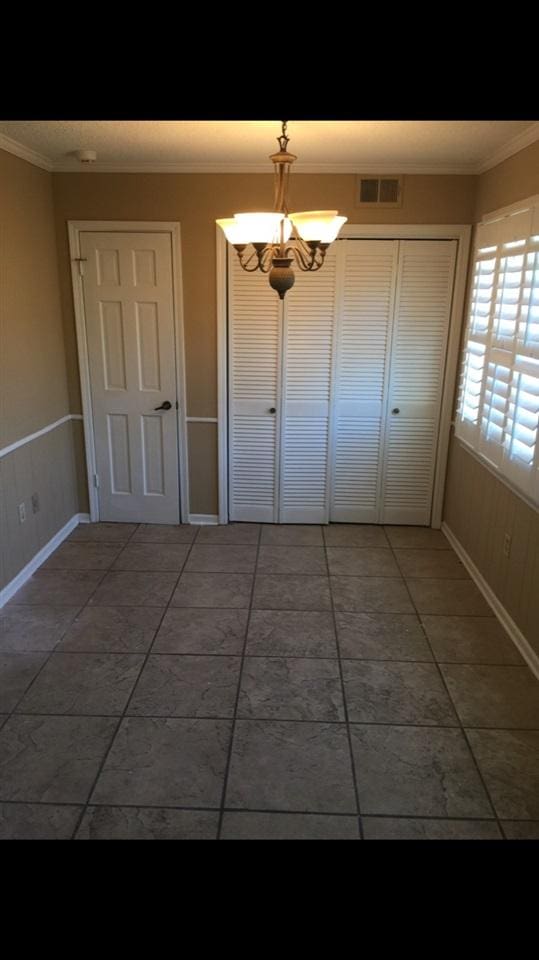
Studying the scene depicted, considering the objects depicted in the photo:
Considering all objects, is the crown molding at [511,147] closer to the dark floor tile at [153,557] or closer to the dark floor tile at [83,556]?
the dark floor tile at [153,557]

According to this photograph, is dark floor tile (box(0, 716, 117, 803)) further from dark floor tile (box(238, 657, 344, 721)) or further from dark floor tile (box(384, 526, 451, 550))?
dark floor tile (box(384, 526, 451, 550))

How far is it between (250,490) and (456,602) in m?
1.74

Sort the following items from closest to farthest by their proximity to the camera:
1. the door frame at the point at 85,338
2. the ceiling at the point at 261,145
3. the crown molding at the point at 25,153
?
the ceiling at the point at 261,145, the crown molding at the point at 25,153, the door frame at the point at 85,338

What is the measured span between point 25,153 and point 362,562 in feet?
10.4

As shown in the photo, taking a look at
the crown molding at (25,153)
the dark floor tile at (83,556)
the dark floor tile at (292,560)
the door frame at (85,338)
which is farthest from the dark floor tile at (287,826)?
the crown molding at (25,153)

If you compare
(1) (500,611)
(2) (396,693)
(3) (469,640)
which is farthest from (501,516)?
(2) (396,693)

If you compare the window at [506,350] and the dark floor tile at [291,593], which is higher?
the window at [506,350]

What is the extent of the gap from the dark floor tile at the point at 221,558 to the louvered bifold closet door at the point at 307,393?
60 cm

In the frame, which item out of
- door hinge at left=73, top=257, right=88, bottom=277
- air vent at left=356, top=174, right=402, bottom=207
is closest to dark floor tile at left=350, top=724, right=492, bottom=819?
air vent at left=356, top=174, right=402, bottom=207

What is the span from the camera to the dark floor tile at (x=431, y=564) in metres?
3.73

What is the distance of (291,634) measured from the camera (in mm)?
3055

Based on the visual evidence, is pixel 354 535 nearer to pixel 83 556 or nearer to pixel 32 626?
pixel 83 556
